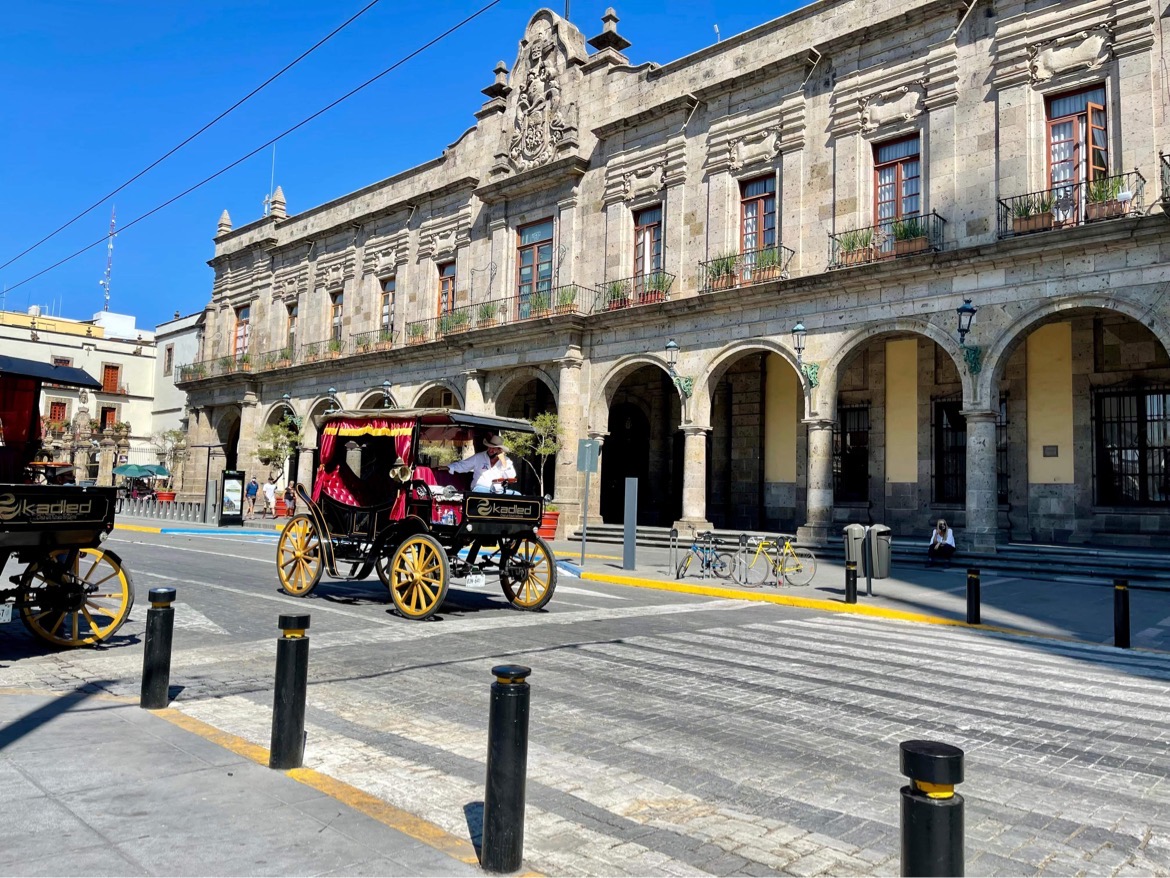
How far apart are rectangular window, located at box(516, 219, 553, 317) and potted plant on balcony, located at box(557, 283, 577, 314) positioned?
1.28m

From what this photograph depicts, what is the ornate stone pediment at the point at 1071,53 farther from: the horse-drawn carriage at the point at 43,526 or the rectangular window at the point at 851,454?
the horse-drawn carriage at the point at 43,526

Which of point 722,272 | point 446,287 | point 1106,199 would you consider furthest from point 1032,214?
point 446,287

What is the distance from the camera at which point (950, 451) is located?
22312 mm

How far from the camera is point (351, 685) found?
21.8 ft

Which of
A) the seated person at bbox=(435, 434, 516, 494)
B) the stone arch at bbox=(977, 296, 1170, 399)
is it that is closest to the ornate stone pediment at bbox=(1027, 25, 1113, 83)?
the stone arch at bbox=(977, 296, 1170, 399)

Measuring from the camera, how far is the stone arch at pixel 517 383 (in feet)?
89.3

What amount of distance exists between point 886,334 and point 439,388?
17.1 metres

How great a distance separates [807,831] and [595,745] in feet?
5.22

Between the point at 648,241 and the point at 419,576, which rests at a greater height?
the point at 648,241

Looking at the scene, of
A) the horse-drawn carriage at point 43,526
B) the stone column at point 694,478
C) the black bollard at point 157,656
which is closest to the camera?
the black bollard at point 157,656

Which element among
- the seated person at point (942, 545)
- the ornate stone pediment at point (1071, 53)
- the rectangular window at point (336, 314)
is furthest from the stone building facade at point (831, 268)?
the rectangular window at point (336, 314)

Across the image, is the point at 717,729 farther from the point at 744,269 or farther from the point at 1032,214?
the point at 744,269

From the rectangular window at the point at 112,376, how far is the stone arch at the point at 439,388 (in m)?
37.2

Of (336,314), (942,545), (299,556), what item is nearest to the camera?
(299,556)
